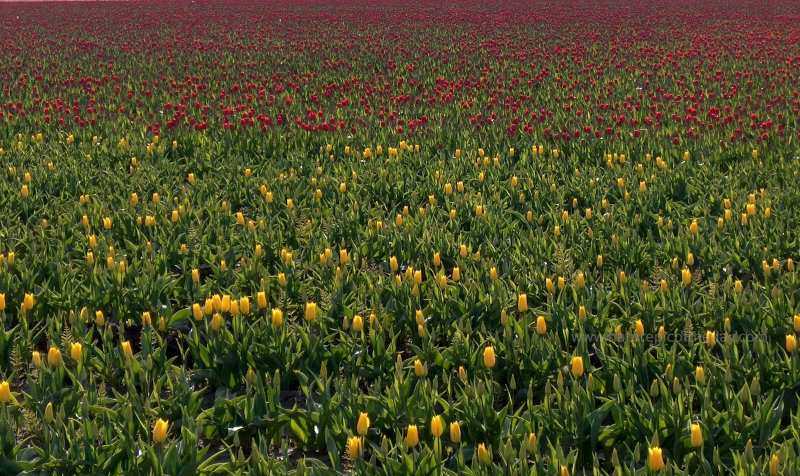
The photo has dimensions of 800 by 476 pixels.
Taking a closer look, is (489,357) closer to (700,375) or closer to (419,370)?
(419,370)

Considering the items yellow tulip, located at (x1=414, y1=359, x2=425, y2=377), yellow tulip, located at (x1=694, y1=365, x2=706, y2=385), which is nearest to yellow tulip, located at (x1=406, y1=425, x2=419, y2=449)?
yellow tulip, located at (x1=414, y1=359, x2=425, y2=377)

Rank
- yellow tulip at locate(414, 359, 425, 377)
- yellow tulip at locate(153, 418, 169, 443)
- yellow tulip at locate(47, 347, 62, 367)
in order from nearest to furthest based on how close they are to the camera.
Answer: yellow tulip at locate(153, 418, 169, 443) < yellow tulip at locate(414, 359, 425, 377) < yellow tulip at locate(47, 347, 62, 367)

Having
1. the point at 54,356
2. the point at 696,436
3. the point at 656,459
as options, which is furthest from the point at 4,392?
the point at 696,436

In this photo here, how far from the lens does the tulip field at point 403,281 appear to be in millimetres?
3043

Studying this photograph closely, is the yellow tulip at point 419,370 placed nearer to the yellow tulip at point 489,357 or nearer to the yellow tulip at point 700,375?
the yellow tulip at point 489,357

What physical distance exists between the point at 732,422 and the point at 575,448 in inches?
22.9

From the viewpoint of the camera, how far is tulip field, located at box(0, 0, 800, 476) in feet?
9.98

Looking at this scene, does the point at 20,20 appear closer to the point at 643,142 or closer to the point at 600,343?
the point at 643,142

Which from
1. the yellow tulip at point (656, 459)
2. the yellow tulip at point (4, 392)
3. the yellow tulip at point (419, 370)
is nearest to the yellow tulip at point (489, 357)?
the yellow tulip at point (419, 370)

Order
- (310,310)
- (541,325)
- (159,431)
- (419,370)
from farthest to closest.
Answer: (310,310), (541,325), (419,370), (159,431)

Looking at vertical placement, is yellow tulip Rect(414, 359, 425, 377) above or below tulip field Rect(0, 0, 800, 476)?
above

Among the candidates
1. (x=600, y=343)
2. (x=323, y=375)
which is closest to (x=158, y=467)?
(x=323, y=375)

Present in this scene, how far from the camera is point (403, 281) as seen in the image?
14.5 ft

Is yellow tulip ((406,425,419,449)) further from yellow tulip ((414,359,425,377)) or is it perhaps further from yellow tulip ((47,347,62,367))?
yellow tulip ((47,347,62,367))
